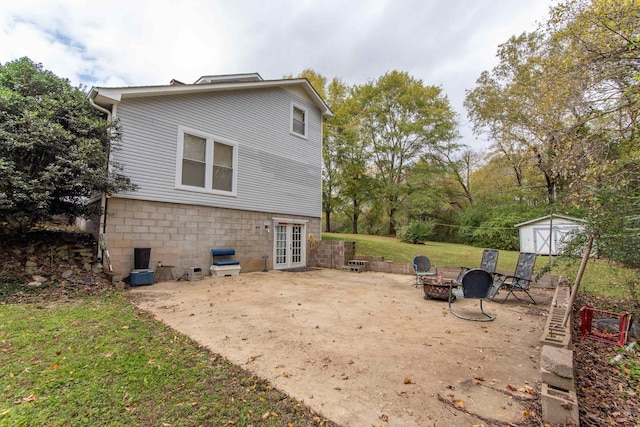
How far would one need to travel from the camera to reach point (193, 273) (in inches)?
313

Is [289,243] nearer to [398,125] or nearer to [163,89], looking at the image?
[163,89]

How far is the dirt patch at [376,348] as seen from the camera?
2.29 metres

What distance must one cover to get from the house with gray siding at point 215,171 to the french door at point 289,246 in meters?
0.04

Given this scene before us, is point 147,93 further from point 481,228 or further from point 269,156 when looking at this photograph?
point 481,228

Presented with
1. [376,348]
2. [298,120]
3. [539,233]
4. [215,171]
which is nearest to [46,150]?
[215,171]

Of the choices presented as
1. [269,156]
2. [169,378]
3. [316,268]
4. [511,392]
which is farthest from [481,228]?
[169,378]

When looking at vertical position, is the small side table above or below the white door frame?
below

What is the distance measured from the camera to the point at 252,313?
192 inches

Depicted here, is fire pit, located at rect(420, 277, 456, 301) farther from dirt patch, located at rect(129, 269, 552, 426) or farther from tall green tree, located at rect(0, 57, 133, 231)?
tall green tree, located at rect(0, 57, 133, 231)

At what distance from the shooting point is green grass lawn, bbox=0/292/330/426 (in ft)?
6.67

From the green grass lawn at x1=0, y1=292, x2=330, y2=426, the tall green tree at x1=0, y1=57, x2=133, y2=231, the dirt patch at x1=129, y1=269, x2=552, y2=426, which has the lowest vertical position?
the dirt patch at x1=129, y1=269, x2=552, y2=426

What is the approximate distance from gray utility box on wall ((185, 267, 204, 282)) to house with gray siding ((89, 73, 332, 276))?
29cm

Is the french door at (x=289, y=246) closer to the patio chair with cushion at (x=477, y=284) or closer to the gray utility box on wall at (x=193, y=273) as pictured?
the gray utility box on wall at (x=193, y=273)

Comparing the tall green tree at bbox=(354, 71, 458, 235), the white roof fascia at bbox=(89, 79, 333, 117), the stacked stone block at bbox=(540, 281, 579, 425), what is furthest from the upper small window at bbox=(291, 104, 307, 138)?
the tall green tree at bbox=(354, 71, 458, 235)
